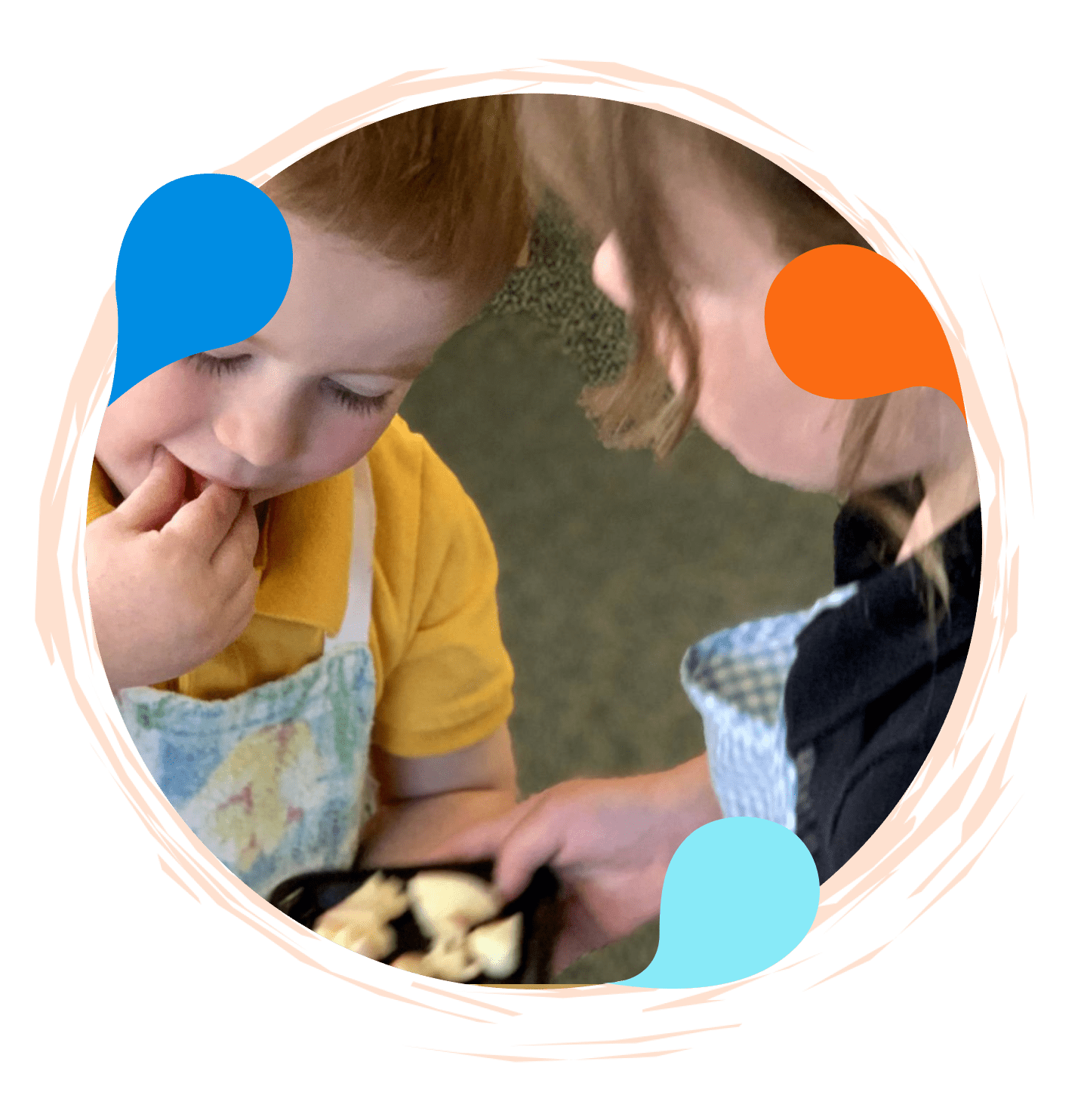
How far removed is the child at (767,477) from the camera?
0.81m

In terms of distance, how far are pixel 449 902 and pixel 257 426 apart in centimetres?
35

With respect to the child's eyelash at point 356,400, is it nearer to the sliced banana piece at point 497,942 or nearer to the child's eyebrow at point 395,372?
the child's eyebrow at point 395,372

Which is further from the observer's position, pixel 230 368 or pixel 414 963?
pixel 414 963

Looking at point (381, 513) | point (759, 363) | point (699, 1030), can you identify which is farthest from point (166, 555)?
point (699, 1030)

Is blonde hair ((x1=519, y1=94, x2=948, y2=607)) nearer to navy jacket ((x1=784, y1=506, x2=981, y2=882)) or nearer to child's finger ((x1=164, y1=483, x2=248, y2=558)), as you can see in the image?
navy jacket ((x1=784, y1=506, x2=981, y2=882))

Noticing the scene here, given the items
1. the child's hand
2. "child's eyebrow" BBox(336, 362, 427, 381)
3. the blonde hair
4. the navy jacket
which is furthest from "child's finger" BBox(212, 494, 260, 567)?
the navy jacket

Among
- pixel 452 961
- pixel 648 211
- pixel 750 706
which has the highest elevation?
pixel 648 211

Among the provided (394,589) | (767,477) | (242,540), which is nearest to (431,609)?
(394,589)

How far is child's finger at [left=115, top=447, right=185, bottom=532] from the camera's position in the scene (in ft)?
2.63

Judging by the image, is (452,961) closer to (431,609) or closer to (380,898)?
(380,898)

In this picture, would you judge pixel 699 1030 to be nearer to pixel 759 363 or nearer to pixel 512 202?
pixel 759 363

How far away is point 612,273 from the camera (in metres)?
0.81

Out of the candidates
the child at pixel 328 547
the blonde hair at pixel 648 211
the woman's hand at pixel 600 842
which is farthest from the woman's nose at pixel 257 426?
the woman's hand at pixel 600 842

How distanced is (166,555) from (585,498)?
0.86 feet
